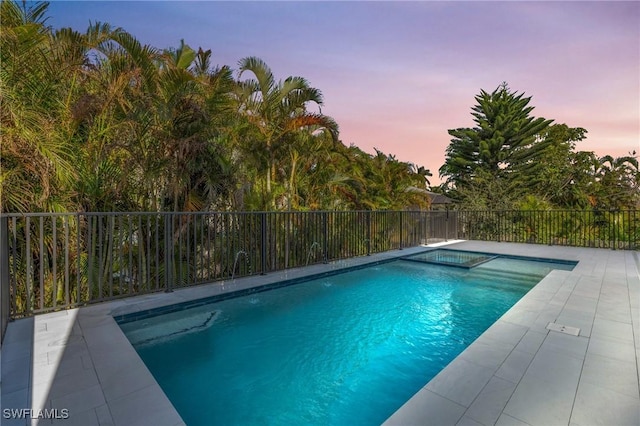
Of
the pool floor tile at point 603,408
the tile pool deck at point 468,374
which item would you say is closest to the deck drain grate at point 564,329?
the tile pool deck at point 468,374

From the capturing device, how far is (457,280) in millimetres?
5984

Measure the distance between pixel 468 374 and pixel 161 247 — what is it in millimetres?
4627

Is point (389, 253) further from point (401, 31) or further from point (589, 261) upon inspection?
point (401, 31)

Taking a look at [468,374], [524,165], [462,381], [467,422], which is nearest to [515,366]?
[468,374]

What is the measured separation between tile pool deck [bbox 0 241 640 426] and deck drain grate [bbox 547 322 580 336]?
1.9 inches

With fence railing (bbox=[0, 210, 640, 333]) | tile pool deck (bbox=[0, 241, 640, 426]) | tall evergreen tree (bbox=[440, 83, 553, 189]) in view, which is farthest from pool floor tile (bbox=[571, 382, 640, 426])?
tall evergreen tree (bbox=[440, 83, 553, 189])

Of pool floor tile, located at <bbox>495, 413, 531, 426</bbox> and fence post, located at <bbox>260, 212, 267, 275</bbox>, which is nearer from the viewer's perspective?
pool floor tile, located at <bbox>495, 413, 531, 426</bbox>

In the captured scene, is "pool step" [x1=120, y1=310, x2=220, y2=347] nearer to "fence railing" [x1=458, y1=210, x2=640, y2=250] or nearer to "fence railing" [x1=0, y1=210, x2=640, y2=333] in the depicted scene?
"fence railing" [x1=0, y1=210, x2=640, y2=333]

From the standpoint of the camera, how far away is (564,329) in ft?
10.2

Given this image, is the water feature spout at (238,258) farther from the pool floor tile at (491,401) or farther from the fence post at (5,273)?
the pool floor tile at (491,401)

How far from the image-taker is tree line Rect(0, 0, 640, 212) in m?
3.20

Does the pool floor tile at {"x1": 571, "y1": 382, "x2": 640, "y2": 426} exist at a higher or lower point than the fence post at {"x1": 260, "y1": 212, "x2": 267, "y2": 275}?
lower

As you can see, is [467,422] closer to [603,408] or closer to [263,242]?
[603,408]

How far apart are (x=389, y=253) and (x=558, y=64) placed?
7.24 metres
